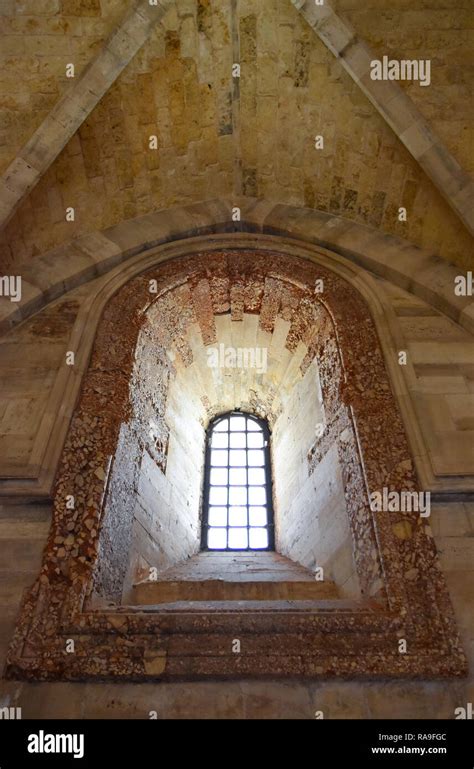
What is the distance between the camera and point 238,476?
6305 millimetres

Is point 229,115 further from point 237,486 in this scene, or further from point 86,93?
point 237,486

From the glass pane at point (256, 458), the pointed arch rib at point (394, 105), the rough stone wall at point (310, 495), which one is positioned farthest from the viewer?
the glass pane at point (256, 458)

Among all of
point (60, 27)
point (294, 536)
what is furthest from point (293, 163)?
point (294, 536)

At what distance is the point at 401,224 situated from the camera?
5.65m

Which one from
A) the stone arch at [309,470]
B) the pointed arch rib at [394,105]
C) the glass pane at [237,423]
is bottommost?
the stone arch at [309,470]

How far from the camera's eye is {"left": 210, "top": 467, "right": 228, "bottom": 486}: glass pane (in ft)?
20.4

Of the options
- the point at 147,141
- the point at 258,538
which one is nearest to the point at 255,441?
the point at 258,538

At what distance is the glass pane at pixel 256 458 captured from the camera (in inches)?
254

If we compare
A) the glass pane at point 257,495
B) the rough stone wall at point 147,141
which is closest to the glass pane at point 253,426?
the glass pane at point 257,495

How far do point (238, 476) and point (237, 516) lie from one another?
0.57 m

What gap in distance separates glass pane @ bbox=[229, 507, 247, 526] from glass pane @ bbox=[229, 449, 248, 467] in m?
0.67

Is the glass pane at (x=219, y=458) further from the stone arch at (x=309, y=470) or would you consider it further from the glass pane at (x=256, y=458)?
the stone arch at (x=309, y=470)

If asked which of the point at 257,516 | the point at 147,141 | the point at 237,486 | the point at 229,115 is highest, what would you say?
the point at 229,115

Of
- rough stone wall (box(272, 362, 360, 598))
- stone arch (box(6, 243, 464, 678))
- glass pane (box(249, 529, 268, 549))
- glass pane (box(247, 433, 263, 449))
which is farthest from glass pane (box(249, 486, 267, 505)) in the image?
stone arch (box(6, 243, 464, 678))
